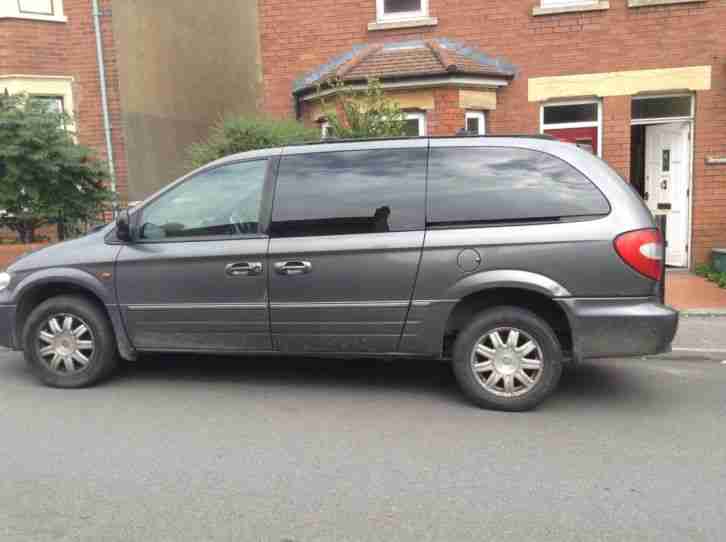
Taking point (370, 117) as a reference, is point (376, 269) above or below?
below

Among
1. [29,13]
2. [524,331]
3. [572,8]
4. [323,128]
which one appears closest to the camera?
[524,331]

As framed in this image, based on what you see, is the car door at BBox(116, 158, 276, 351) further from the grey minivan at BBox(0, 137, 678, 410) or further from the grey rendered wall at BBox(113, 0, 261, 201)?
the grey rendered wall at BBox(113, 0, 261, 201)

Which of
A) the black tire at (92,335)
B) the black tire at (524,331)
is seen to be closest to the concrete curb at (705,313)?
the black tire at (524,331)

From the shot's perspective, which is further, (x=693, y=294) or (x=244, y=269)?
(x=693, y=294)

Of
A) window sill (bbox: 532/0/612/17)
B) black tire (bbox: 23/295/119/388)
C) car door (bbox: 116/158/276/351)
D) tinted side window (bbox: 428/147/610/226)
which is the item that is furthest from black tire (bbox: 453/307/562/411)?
window sill (bbox: 532/0/612/17)

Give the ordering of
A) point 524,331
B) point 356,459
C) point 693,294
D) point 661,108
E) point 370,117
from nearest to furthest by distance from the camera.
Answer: point 356,459 < point 524,331 < point 370,117 < point 693,294 < point 661,108

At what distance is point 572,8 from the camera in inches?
377

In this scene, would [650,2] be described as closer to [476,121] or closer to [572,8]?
[572,8]

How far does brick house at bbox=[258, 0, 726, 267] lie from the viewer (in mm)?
9383

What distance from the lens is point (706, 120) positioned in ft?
30.9

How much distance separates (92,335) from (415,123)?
626 cm

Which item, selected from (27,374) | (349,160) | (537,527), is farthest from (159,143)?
(537,527)

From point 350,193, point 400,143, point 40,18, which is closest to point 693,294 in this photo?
point 400,143

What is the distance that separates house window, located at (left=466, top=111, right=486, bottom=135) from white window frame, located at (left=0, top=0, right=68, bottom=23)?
23.3ft
